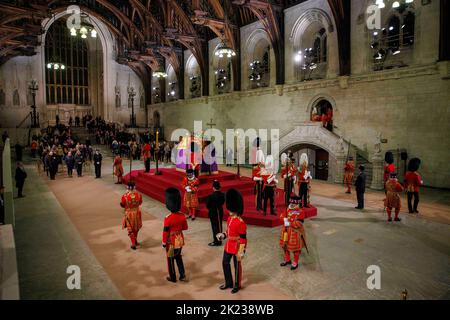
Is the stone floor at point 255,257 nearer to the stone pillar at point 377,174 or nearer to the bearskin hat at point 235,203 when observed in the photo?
the bearskin hat at point 235,203

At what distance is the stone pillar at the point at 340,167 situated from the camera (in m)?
14.0

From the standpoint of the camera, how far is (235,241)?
15.3ft

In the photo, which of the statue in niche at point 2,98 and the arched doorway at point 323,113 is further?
the statue in niche at point 2,98

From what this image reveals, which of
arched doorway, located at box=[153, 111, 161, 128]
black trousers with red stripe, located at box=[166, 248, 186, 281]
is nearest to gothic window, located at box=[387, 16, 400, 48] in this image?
black trousers with red stripe, located at box=[166, 248, 186, 281]

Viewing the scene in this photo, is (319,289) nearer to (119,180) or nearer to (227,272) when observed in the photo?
(227,272)

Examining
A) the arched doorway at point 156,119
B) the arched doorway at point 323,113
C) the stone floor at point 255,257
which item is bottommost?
the stone floor at point 255,257

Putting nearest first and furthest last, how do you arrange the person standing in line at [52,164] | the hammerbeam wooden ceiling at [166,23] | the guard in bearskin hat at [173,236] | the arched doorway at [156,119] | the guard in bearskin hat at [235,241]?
1. the guard in bearskin hat at [235,241]
2. the guard in bearskin hat at [173,236]
3. the person standing in line at [52,164]
4. the hammerbeam wooden ceiling at [166,23]
5. the arched doorway at [156,119]

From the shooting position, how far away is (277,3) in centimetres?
1786

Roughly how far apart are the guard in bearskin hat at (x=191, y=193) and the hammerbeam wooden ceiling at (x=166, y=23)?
1060cm

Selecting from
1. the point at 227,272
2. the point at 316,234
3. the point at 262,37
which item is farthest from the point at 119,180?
the point at 262,37

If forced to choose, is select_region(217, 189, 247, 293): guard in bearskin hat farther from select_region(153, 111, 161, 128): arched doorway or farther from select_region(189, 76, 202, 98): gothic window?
select_region(153, 111, 161, 128): arched doorway

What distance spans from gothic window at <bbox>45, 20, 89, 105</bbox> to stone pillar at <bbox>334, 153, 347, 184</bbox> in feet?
99.1

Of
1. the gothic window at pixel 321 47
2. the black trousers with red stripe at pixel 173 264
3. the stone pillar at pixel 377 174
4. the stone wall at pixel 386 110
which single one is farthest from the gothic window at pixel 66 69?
the black trousers with red stripe at pixel 173 264
